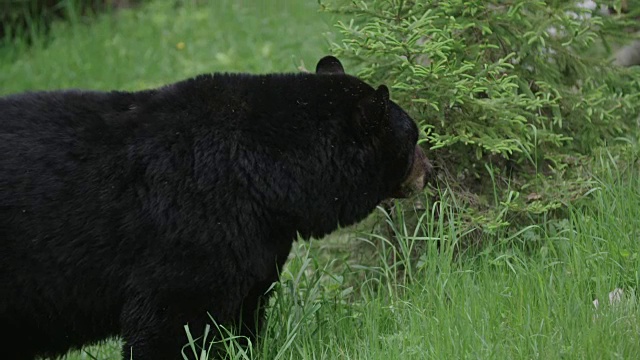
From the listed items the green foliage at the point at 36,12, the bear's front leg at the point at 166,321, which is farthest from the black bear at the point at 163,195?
the green foliage at the point at 36,12

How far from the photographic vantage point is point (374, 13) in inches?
208

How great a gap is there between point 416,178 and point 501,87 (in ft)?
2.40

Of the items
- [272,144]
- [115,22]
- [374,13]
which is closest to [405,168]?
[272,144]

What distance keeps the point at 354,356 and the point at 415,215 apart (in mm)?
1446

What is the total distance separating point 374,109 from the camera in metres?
4.34

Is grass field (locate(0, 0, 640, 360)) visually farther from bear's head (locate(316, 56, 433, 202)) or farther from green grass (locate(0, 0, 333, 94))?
green grass (locate(0, 0, 333, 94))

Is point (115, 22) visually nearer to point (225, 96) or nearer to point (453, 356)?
point (225, 96)

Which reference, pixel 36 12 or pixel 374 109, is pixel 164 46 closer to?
pixel 36 12

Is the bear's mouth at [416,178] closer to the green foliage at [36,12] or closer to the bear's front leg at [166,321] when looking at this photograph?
the bear's front leg at [166,321]

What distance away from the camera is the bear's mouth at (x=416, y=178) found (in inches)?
186

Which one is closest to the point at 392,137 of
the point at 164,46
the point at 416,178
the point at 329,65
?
the point at 416,178

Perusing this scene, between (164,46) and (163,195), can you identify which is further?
(164,46)

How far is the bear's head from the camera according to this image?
435 centimetres

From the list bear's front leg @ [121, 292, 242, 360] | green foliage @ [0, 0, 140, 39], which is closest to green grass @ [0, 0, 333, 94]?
green foliage @ [0, 0, 140, 39]
